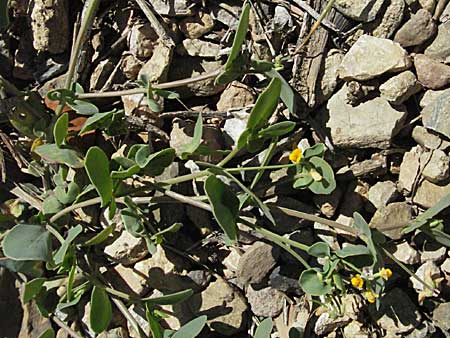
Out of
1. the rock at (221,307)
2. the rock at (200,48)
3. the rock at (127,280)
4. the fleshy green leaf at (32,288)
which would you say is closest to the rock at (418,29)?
the rock at (200,48)

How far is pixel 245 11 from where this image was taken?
1.44 metres

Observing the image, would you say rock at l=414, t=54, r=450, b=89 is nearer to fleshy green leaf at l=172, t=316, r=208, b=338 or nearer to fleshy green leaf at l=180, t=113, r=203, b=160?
fleshy green leaf at l=180, t=113, r=203, b=160

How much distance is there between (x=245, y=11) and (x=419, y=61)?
64cm

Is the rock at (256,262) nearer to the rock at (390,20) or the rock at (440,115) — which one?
the rock at (440,115)

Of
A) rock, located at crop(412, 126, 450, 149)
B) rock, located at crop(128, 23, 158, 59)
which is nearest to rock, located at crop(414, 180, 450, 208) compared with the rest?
rock, located at crop(412, 126, 450, 149)

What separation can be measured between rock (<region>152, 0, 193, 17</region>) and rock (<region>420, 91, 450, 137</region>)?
0.74m

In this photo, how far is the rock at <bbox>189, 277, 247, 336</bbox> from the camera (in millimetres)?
1967

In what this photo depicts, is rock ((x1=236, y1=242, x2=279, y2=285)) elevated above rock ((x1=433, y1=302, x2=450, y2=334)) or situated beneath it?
elevated above

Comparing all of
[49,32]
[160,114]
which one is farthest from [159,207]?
[49,32]

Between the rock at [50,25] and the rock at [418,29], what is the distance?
3.17 ft

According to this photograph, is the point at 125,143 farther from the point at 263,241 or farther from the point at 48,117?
the point at 263,241

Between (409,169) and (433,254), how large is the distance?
0.26 metres

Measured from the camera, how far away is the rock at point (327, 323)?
6.44ft

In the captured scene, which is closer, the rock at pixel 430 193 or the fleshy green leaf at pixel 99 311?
the fleshy green leaf at pixel 99 311
